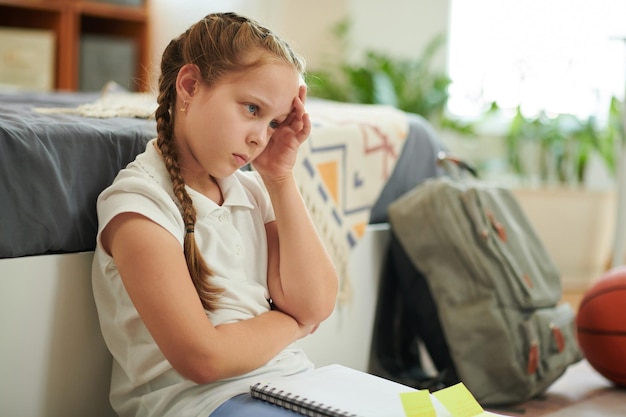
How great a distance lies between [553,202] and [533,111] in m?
0.48

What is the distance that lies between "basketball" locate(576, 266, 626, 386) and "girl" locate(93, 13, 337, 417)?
90cm

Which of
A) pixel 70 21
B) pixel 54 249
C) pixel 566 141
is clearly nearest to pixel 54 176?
pixel 54 249

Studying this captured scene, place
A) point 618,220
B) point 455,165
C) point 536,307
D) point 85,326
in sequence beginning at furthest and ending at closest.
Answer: point 618,220, point 455,165, point 536,307, point 85,326

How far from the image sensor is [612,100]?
3312 mm

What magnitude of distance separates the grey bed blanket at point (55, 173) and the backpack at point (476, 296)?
771mm

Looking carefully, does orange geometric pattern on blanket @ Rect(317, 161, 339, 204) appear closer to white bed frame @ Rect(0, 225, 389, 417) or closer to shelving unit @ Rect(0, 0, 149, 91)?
white bed frame @ Rect(0, 225, 389, 417)

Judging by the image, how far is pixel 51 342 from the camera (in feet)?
3.92

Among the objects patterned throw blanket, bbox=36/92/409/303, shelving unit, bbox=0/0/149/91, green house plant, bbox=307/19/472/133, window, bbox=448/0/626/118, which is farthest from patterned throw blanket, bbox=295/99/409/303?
shelving unit, bbox=0/0/149/91

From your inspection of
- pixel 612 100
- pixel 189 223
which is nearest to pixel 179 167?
pixel 189 223

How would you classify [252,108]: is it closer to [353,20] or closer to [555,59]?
[353,20]

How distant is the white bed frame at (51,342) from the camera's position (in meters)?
1.15

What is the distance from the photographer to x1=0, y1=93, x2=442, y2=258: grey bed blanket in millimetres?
1144

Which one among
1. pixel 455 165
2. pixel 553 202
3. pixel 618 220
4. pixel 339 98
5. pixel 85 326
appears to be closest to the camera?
pixel 85 326

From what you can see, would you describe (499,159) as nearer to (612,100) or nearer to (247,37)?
(612,100)
